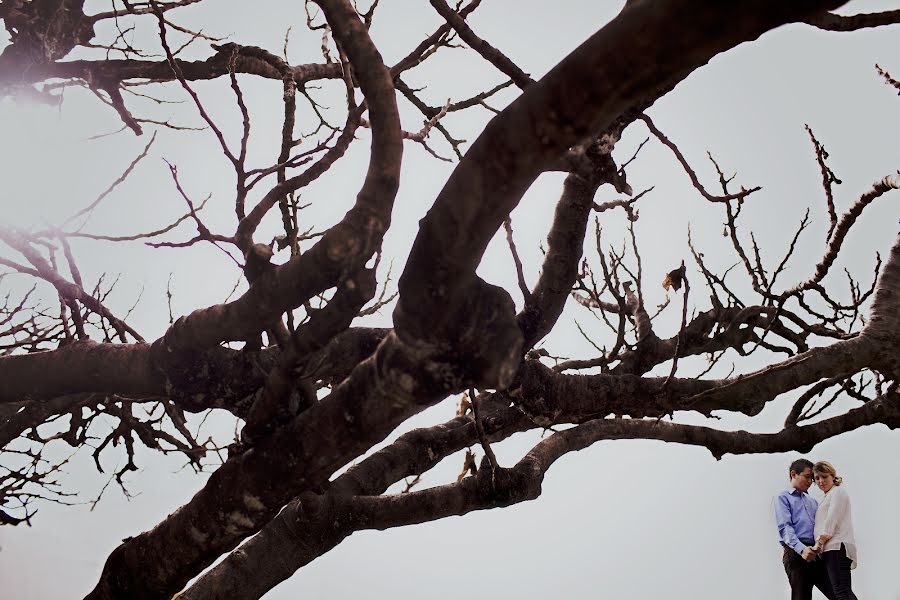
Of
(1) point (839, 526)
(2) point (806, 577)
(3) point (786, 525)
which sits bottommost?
(2) point (806, 577)

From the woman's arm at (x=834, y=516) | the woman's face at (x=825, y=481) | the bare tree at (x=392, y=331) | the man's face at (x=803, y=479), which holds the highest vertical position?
the bare tree at (x=392, y=331)

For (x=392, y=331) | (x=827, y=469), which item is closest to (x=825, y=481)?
(x=827, y=469)

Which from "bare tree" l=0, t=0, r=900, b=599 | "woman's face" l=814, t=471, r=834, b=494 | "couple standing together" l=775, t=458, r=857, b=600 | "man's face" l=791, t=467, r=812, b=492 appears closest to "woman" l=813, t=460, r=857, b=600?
"couple standing together" l=775, t=458, r=857, b=600

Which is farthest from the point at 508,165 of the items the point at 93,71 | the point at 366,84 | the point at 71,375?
the point at 93,71

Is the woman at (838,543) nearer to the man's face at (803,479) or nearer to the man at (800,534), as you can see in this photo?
the man at (800,534)

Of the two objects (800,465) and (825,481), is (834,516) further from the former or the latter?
(800,465)

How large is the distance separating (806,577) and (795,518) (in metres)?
0.47

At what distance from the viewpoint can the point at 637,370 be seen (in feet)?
10.9

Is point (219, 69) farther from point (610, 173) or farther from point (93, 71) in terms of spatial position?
point (610, 173)

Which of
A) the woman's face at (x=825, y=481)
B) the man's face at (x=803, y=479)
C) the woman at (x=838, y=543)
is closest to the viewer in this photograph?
the woman at (x=838, y=543)

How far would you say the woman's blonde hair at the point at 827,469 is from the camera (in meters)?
5.33

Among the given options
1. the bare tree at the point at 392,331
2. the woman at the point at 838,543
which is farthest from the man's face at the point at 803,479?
the bare tree at the point at 392,331

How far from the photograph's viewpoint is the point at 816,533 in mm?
5215

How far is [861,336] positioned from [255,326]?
9.40ft
